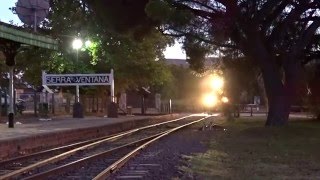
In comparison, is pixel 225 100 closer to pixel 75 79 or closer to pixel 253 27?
pixel 75 79

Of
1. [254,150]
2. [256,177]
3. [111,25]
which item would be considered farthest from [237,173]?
[111,25]

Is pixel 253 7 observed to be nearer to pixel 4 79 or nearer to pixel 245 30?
pixel 245 30

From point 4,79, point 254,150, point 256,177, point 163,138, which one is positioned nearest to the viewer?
point 256,177

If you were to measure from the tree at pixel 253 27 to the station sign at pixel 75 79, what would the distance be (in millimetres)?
8906

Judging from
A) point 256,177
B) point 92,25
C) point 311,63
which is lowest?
point 256,177

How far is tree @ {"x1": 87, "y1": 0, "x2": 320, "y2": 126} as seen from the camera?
32312 millimetres

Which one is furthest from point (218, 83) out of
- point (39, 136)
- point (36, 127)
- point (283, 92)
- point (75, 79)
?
point (39, 136)

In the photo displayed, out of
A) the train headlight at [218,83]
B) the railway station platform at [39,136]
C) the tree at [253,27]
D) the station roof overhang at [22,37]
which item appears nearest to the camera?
the railway station platform at [39,136]

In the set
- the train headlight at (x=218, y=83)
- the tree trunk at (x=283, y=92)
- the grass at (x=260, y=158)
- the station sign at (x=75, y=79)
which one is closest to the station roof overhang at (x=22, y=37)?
the grass at (x=260, y=158)

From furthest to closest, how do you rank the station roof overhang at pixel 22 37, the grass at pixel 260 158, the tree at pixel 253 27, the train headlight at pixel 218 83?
the train headlight at pixel 218 83, the tree at pixel 253 27, the station roof overhang at pixel 22 37, the grass at pixel 260 158

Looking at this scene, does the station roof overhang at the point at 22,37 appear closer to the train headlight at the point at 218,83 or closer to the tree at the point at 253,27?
the tree at the point at 253,27

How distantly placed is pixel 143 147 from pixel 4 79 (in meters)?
44.8

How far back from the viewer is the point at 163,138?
2795 centimetres

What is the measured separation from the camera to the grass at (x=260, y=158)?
47.2ft
